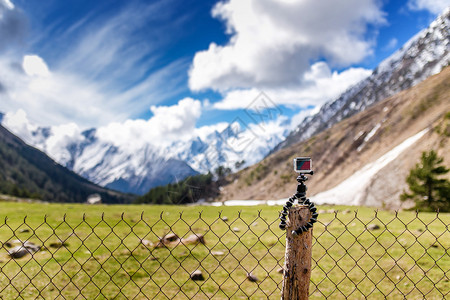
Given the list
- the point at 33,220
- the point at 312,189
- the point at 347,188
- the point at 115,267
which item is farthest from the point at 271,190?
the point at 115,267

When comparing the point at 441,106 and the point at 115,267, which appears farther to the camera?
the point at 441,106

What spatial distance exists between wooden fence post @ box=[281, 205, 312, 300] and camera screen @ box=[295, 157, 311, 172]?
2.36 feet

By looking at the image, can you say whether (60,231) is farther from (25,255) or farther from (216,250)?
(216,250)

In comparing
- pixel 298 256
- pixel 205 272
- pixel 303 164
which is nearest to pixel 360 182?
pixel 205 272

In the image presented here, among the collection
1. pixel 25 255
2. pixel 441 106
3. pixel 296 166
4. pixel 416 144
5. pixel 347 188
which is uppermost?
pixel 441 106

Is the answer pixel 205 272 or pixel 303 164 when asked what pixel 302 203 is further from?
pixel 205 272

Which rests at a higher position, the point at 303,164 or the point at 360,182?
the point at 360,182

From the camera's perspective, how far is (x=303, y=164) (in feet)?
14.8

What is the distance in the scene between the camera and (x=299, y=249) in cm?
493

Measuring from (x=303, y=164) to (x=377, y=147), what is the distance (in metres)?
111

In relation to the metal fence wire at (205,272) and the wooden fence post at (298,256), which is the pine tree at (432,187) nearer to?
the metal fence wire at (205,272)

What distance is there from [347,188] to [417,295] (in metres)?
79.2

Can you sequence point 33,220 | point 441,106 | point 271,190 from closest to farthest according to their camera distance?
1. point 33,220
2. point 441,106
3. point 271,190

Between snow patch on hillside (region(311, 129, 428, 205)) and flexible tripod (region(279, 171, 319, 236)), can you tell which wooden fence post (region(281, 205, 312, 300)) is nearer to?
flexible tripod (region(279, 171, 319, 236))
